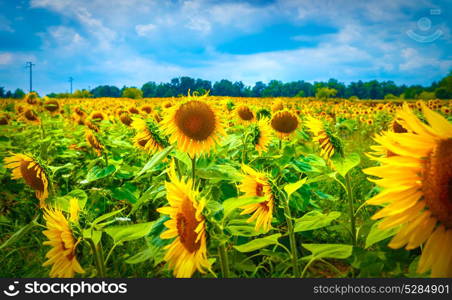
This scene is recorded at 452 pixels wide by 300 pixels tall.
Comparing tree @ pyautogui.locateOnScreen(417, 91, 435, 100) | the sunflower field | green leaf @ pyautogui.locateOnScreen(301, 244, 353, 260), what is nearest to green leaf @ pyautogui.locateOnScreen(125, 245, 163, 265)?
the sunflower field

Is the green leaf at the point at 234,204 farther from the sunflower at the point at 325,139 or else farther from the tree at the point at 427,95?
the tree at the point at 427,95

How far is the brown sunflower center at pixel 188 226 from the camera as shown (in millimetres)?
867

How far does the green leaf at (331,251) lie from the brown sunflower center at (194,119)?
0.74m

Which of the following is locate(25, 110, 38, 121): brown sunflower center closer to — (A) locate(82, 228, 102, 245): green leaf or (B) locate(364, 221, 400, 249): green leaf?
(A) locate(82, 228, 102, 245): green leaf

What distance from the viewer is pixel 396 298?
0.83 m

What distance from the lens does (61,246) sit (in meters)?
Answer: 1.04

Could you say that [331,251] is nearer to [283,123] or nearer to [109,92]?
[283,123]

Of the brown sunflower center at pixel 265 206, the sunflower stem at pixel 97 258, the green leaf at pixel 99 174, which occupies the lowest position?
the sunflower stem at pixel 97 258

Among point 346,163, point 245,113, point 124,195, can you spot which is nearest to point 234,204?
point 346,163

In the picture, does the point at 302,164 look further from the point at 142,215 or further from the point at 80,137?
the point at 80,137

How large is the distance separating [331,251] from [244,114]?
2019 millimetres

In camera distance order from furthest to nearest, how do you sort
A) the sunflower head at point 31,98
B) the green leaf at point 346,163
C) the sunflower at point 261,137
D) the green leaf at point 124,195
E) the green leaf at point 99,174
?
the sunflower head at point 31,98, the sunflower at point 261,137, the green leaf at point 99,174, the green leaf at point 124,195, the green leaf at point 346,163

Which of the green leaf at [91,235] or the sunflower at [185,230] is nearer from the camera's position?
the sunflower at [185,230]

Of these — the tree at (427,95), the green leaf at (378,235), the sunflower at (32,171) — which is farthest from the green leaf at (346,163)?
the tree at (427,95)
